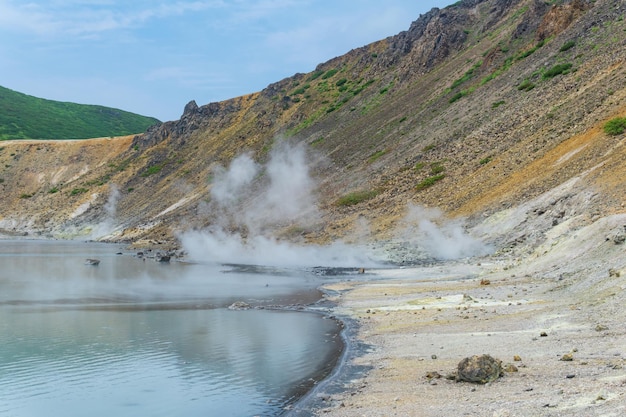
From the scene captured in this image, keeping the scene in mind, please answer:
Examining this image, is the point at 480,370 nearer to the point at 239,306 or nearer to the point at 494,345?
the point at 494,345

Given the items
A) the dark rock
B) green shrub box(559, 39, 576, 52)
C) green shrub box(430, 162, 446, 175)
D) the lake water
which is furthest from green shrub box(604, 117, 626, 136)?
the dark rock

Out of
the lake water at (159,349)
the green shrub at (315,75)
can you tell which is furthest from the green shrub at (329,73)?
the lake water at (159,349)

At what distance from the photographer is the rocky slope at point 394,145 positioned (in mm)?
46938

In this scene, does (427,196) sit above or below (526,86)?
below

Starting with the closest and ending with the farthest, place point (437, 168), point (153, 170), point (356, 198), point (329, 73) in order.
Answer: point (437, 168) < point (356, 198) < point (153, 170) < point (329, 73)

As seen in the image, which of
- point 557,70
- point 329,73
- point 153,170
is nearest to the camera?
point 557,70

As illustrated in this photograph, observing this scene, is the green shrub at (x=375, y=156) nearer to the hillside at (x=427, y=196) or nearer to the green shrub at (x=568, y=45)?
the hillside at (x=427, y=196)

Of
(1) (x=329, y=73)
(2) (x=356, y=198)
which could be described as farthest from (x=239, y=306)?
(1) (x=329, y=73)

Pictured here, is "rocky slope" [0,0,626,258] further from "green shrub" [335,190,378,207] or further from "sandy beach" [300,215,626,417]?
"sandy beach" [300,215,626,417]

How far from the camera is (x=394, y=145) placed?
68.9 m

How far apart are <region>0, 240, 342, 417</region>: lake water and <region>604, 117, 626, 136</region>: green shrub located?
2118cm

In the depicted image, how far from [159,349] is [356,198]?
4212 cm

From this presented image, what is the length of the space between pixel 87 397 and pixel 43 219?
9343 cm

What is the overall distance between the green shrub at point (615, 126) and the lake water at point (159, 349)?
69.5ft
